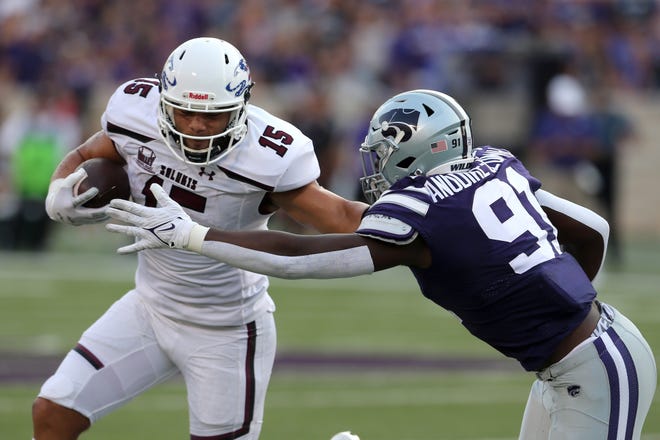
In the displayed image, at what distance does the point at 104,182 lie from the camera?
14.9 ft

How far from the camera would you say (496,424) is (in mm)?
6793

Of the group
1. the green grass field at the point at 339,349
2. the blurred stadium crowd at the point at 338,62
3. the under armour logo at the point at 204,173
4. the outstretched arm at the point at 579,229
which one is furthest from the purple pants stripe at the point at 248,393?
the blurred stadium crowd at the point at 338,62

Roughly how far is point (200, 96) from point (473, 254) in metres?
1.14

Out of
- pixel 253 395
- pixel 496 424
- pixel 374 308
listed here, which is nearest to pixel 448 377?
pixel 496 424

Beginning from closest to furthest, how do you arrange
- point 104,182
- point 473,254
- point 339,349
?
point 473,254, point 104,182, point 339,349

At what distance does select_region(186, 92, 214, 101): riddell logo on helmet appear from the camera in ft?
14.1

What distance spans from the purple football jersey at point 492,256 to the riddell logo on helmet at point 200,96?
31.5 inches

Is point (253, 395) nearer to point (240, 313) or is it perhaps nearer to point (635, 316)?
point (240, 313)

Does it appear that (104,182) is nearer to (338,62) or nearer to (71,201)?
(71,201)

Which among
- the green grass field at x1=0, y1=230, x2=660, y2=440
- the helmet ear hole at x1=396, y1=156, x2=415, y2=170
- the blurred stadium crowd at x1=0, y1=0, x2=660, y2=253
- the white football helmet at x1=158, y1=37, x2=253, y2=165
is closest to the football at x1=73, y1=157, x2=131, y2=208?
the white football helmet at x1=158, y1=37, x2=253, y2=165

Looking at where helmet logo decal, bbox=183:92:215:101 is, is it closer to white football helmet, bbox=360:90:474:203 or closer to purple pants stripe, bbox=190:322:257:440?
white football helmet, bbox=360:90:474:203

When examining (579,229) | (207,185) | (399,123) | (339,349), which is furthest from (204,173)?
(339,349)

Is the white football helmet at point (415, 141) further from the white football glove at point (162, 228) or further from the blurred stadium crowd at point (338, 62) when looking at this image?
the blurred stadium crowd at point (338, 62)

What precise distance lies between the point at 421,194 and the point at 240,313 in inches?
43.8
